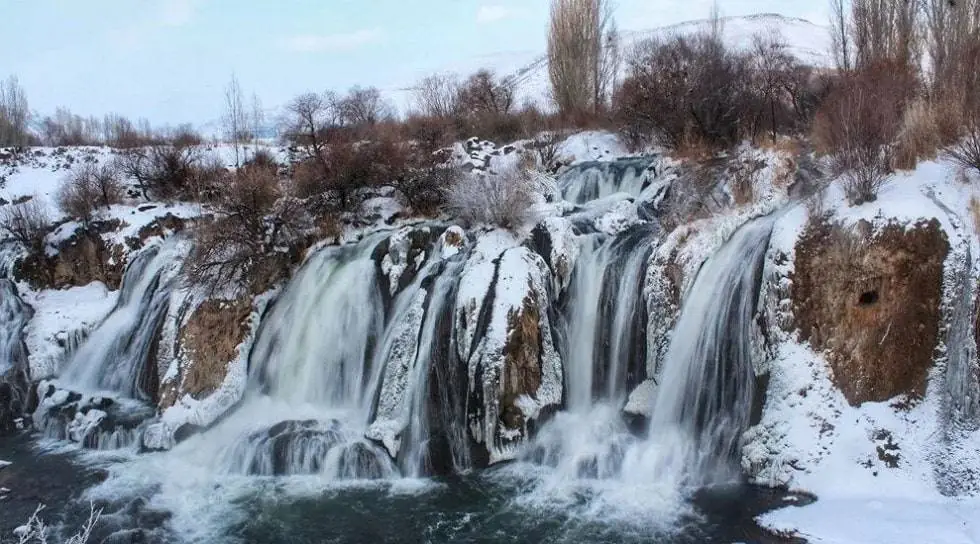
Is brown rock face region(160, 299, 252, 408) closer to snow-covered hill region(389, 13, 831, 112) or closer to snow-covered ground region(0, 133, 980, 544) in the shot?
snow-covered ground region(0, 133, 980, 544)

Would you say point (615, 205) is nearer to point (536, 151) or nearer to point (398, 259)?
point (398, 259)

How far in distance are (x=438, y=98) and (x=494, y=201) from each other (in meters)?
21.8

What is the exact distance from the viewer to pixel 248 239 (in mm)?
15797

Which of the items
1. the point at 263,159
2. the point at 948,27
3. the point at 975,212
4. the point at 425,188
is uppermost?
the point at 948,27

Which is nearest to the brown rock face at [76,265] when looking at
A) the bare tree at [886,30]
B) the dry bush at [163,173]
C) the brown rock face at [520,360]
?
the dry bush at [163,173]

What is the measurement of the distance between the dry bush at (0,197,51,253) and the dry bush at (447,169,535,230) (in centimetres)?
1277

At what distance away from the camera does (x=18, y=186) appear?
2455cm

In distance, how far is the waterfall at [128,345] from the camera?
1502cm

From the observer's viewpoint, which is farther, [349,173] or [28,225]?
[28,225]

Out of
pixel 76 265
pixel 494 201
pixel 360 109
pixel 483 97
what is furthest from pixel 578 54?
pixel 76 265

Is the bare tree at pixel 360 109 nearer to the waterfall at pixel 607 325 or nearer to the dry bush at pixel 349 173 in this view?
the dry bush at pixel 349 173

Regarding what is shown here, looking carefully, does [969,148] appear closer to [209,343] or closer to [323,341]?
[323,341]

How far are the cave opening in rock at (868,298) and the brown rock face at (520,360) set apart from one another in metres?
5.33

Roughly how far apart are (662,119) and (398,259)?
10954 mm
